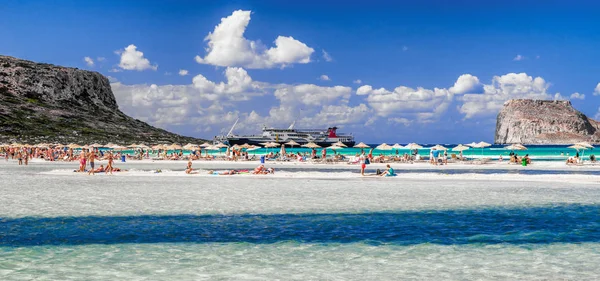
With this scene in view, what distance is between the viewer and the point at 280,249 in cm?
1309

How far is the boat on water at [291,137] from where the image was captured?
15438 centimetres

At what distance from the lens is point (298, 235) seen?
14.9 m

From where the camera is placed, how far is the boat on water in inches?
6078

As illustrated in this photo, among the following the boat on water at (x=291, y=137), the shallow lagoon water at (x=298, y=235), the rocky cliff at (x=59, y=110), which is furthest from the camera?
the boat on water at (x=291, y=137)

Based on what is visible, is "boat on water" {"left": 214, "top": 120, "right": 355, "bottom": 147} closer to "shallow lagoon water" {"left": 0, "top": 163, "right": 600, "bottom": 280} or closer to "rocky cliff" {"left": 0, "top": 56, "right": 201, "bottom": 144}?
"rocky cliff" {"left": 0, "top": 56, "right": 201, "bottom": 144}

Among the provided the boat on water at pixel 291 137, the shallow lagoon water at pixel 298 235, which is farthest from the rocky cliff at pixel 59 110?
the shallow lagoon water at pixel 298 235

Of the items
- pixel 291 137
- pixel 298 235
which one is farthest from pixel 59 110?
pixel 298 235

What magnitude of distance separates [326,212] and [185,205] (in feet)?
19.8

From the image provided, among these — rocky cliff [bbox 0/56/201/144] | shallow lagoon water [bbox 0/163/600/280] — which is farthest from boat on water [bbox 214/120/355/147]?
shallow lagoon water [bbox 0/163/600/280]

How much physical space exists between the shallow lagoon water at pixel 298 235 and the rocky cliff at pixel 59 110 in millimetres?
114441

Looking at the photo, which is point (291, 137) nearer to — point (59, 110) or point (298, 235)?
point (59, 110)

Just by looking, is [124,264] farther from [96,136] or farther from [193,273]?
[96,136]

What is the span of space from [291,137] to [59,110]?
72.4 metres

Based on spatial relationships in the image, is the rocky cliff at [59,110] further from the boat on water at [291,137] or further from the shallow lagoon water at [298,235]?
the shallow lagoon water at [298,235]
